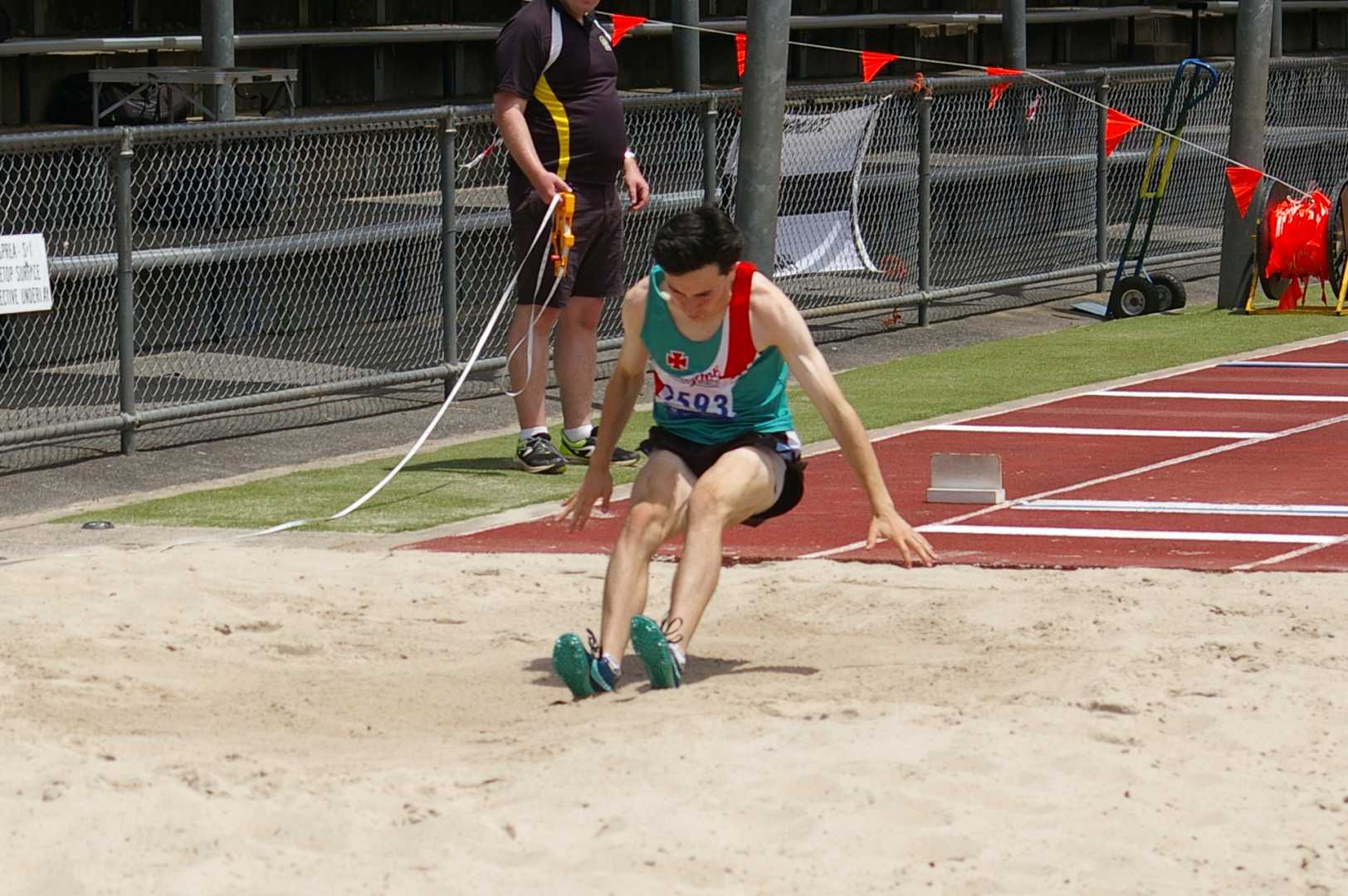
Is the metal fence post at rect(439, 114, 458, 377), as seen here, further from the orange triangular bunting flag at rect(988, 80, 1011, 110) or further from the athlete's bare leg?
the athlete's bare leg

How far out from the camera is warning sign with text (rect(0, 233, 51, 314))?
10.4 meters

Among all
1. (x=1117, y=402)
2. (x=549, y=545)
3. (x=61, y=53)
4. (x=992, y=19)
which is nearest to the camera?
(x=549, y=545)

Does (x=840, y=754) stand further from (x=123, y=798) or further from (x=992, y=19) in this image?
(x=992, y=19)

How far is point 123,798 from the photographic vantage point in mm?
5465

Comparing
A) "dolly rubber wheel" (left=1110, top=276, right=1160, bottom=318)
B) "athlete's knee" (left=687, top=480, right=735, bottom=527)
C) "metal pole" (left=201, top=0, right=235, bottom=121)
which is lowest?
"dolly rubber wheel" (left=1110, top=276, right=1160, bottom=318)

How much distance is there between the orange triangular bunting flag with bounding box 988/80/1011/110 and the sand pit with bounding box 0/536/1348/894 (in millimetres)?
8100

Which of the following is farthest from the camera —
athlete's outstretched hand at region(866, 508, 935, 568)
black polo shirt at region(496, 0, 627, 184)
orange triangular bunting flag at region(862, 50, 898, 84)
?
orange triangular bunting flag at region(862, 50, 898, 84)

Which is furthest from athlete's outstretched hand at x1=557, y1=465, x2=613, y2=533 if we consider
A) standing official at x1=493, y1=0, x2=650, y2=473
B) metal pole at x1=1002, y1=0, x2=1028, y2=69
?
metal pole at x1=1002, y1=0, x2=1028, y2=69

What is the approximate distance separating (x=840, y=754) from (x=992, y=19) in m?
22.5

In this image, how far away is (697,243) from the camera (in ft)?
21.4

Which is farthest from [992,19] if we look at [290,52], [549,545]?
[549,545]

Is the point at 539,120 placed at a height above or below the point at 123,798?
above

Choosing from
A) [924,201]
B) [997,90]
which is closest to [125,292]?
[924,201]

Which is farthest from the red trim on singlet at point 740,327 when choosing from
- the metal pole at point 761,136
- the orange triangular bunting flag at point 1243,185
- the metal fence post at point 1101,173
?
the metal fence post at point 1101,173
